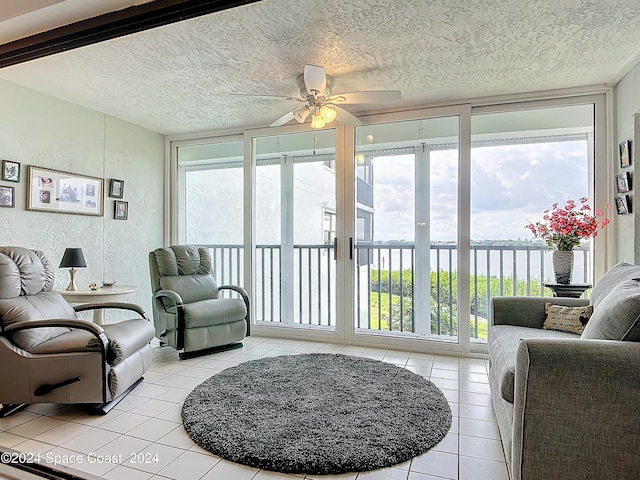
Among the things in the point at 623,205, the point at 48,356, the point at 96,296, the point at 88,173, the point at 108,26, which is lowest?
the point at 48,356

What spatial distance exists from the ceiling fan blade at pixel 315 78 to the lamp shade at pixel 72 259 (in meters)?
2.42

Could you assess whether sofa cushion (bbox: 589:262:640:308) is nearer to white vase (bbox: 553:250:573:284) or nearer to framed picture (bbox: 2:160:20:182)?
white vase (bbox: 553:250:573:284)

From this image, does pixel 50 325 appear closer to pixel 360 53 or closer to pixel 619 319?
pixel 360 53

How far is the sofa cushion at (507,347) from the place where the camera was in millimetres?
1638

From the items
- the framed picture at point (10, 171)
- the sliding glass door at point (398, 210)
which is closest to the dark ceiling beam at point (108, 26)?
the framed picture at point (10, 171)

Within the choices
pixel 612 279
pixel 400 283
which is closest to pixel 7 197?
pixel 400 283

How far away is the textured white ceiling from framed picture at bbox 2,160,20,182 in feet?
2.26

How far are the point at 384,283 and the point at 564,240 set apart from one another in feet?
6.08

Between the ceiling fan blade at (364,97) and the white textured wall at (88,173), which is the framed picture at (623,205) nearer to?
the ceiling fan blade at (364,97)

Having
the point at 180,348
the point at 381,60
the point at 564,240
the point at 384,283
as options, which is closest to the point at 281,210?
the point at 384,283

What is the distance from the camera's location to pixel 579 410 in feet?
4.35

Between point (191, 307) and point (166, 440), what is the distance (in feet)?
5.13

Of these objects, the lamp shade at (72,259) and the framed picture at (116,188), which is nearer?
the lamp shade at (72,259)

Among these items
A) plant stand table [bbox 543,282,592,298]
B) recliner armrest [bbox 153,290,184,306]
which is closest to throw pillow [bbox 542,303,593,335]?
plant stand table [bbox 543,282,592,298]
